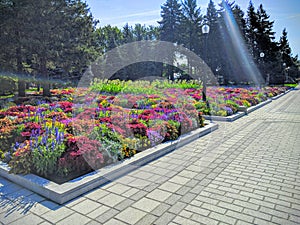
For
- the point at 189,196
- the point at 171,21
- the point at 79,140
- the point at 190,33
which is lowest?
the point at 189,196

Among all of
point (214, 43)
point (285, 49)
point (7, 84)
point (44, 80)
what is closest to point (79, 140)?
point (44, 80)

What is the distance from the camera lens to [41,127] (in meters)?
4.45

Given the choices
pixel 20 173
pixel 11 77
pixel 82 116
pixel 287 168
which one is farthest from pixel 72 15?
pixel 287 168

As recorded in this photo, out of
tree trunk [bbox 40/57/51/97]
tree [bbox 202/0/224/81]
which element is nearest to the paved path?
tree trunk [bbox 40/57/51/97]

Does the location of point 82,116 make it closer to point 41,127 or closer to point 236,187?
point 41,127

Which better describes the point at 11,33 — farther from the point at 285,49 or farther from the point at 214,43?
the point at 285,49

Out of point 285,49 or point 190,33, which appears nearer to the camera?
point 190,33

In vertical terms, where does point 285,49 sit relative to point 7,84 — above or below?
above

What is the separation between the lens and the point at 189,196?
9.73 feet

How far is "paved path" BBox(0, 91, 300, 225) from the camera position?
2.51 metres

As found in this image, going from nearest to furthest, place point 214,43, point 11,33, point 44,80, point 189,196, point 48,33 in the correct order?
point 189,196, point 11,33, point 48,33, point 44,80, point 214,43

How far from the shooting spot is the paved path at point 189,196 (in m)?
2.51

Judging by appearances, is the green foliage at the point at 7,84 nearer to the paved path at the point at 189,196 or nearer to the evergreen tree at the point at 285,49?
the paved path at the point at 189,196

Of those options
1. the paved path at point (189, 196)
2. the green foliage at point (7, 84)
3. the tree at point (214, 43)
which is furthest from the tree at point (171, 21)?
the paved path at point (189, 196)
